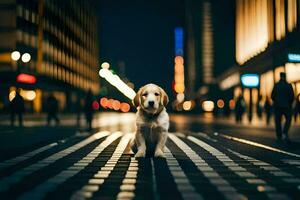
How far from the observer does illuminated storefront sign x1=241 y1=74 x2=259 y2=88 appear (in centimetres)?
3869

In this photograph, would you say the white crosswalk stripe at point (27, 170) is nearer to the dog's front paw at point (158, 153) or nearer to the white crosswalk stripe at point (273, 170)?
the dog's front paw at point (158, 153)

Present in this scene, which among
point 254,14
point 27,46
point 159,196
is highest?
point 254,14

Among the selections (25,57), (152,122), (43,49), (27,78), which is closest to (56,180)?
(152,122)

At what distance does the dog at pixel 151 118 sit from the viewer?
949 centimetres

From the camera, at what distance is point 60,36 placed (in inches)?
3366

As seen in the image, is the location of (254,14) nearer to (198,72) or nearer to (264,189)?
(264,189)

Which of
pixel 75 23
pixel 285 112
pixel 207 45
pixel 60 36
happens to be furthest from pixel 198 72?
pixel 285 112

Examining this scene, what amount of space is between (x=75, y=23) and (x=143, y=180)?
317 ft

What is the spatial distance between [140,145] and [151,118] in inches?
24.8

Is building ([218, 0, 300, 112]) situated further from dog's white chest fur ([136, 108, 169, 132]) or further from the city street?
dog's white chest fur ([136, 108, 169, 132])

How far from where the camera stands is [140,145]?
10008mm

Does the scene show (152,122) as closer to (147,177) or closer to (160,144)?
(160,144)

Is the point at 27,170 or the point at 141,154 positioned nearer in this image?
the point at 27,170

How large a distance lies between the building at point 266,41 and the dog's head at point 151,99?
10579mm
